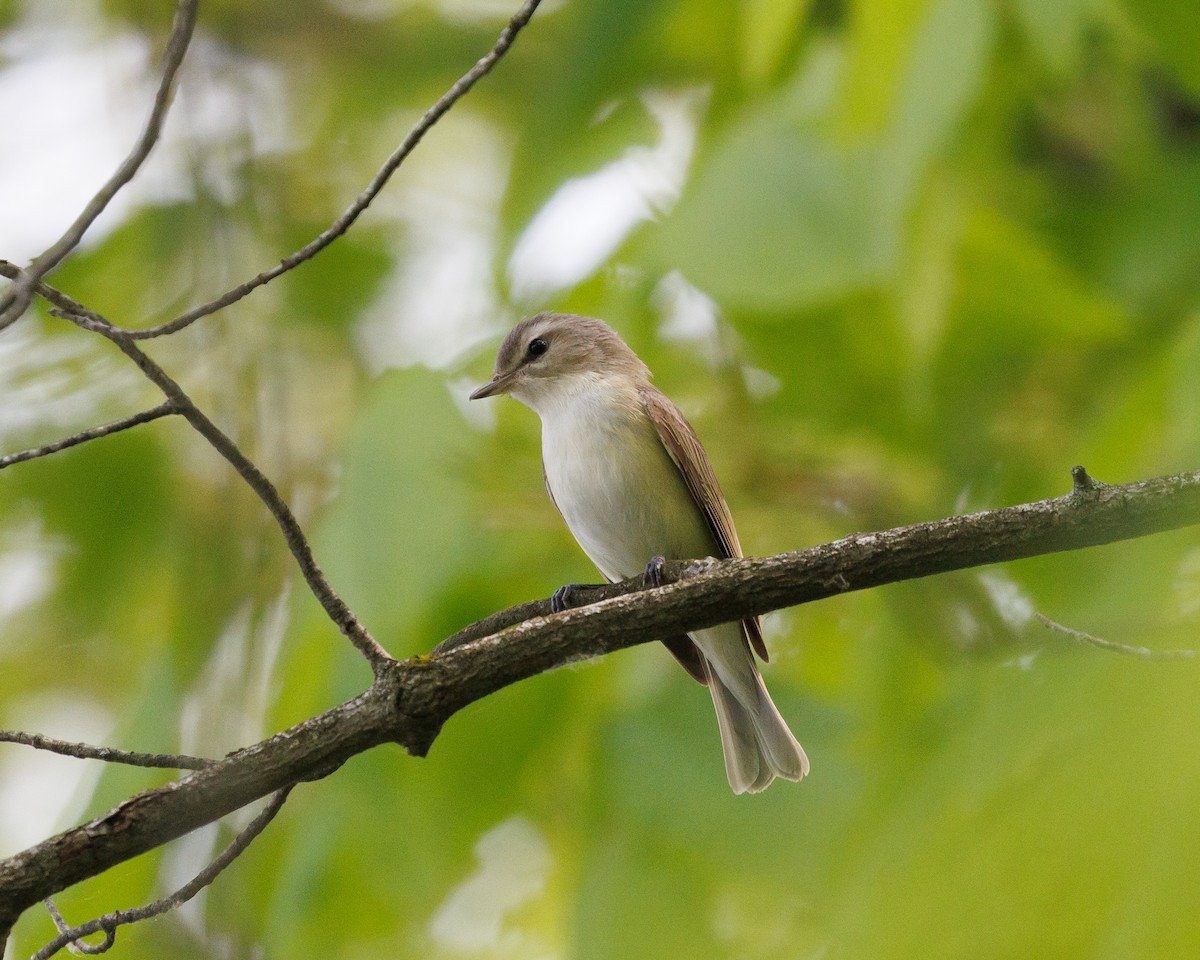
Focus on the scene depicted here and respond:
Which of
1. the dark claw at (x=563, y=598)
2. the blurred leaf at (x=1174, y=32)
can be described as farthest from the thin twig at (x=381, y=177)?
the blurred leaf at (x=1174, y=32)

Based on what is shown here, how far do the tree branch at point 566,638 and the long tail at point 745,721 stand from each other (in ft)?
5.72

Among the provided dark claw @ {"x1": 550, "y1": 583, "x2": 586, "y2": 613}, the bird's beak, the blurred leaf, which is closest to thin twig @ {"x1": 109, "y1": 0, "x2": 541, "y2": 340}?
dark claw @ {"x1": 550, "y1": 583, "x2": 586, "y2": 613}

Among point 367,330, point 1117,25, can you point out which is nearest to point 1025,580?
point 1117,25

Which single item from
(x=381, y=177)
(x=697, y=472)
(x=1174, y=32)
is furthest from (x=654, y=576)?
(x=1174, y=32)

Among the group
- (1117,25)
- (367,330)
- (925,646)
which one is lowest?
(925,646)

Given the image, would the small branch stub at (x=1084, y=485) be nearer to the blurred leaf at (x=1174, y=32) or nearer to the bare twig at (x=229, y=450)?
the bare twig at (x=229, y=450)

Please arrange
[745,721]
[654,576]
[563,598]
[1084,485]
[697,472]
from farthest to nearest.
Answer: [697,472] → [745,721] → [563,598] → [654,576] → [1084,485]

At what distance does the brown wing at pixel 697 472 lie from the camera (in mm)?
5246

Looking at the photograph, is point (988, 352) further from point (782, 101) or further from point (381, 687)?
point (381, 687)

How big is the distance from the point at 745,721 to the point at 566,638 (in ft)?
7.36

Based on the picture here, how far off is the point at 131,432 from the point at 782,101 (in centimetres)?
349

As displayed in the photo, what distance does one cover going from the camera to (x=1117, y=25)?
3.89m

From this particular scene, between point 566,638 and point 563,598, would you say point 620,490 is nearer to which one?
point 563,598

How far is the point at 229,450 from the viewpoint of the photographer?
2.54m
